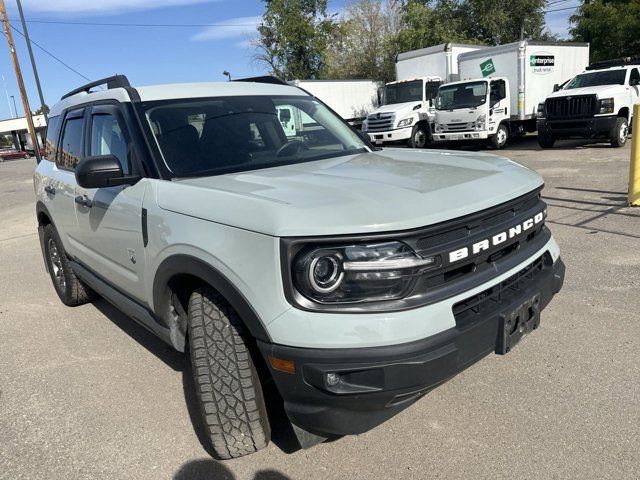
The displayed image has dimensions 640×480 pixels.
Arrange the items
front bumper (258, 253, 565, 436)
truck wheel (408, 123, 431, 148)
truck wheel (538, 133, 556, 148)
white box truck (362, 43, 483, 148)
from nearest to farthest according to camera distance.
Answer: front bumper (258, 253, 565, 436) → truck wheel (538, 133, 556, 148) → white box truck (362, 43, 483, 148) → truck wheel (408, 123, 431, 148)

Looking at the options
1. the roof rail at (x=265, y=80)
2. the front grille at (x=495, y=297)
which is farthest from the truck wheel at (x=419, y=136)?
the front grille at (x=495, y=297)

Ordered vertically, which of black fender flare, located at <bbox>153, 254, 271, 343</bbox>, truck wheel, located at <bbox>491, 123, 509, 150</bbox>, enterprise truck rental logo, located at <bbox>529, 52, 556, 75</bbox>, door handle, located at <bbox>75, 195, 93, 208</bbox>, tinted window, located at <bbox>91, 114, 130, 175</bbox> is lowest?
truck wheel, located at <bbox>491, 123, 509, 150</bbox>

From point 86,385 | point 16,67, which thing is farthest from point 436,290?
point 16,67

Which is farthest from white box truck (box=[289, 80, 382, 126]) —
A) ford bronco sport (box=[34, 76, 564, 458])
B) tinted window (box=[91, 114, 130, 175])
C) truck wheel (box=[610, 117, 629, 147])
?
ford bronco sport (box=[34, 76, 564, 458])

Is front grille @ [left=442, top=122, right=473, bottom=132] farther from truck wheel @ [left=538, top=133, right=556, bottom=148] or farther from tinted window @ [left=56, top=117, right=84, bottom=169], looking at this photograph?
tinted window @ [left=56, top=117, right=84, bottom=169]

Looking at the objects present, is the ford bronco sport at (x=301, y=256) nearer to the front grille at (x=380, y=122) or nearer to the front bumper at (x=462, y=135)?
the front bumper at (x=462, y=135)

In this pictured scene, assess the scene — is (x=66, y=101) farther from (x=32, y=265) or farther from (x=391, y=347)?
(x=391, y=347)

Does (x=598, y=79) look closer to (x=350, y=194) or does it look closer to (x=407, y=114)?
(x=407, y=114)

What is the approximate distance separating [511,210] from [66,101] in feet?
12.6

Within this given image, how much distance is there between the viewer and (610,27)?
25.7 meters

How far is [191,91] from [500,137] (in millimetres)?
14804

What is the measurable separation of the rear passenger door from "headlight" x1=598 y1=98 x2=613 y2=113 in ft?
45.1

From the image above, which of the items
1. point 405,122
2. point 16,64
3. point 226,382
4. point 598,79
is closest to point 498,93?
point 598,79

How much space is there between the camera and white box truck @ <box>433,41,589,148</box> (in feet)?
52.7
